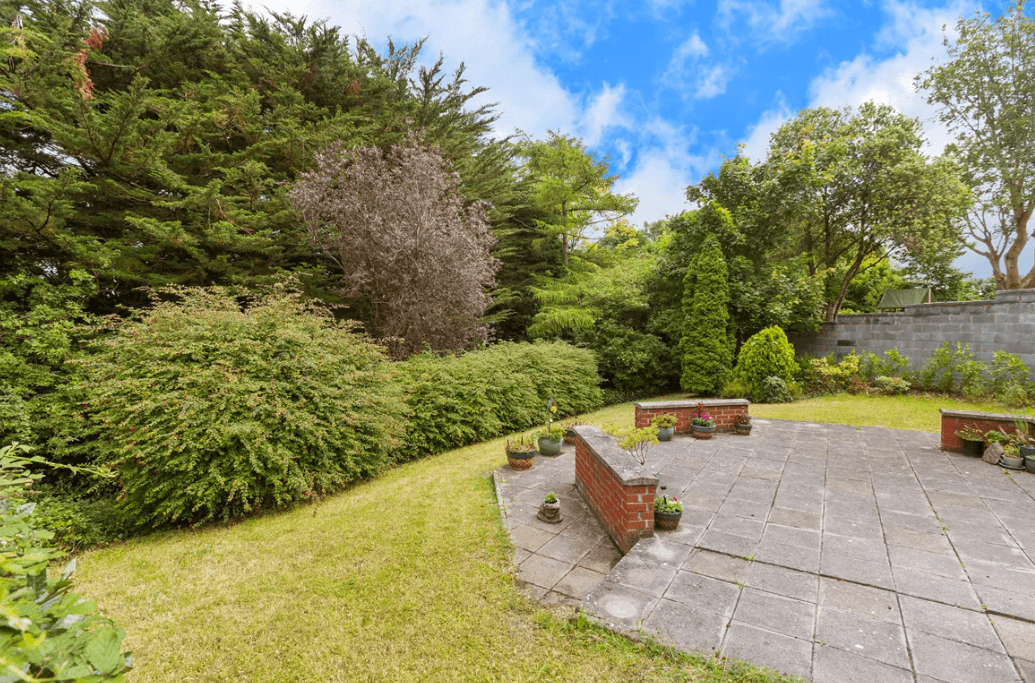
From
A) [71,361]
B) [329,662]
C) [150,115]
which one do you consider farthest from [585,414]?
[150,115]

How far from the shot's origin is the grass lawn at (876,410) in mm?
8312

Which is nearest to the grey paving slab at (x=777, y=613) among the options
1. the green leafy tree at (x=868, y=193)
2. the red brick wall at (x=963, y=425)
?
the red brick wall at (x=963, y=425)

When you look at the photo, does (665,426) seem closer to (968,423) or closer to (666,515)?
(666,515)

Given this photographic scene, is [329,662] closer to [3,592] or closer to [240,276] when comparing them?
[3,592]

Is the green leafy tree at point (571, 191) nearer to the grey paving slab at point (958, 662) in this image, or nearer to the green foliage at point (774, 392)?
the green foliage at point (774, 392)

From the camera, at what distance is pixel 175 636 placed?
304 centimetres

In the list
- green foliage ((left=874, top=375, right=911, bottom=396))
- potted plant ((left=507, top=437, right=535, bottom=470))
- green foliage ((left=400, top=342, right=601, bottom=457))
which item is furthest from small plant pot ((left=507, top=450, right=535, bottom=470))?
green foliage ((left=874, top=375, right=911, bottom=396))

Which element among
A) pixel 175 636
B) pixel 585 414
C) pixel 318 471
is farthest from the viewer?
pixel 585 414

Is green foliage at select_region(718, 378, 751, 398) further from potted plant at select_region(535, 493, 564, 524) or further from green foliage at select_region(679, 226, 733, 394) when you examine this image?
potted plant at select_region(535, 493, 564, 524)

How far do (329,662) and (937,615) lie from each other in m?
4.08

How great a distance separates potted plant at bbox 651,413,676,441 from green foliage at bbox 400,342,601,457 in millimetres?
3245

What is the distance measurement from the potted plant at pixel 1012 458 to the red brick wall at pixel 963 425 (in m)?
0.47

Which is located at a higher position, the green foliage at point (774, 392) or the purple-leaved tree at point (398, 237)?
the purple-leaved tree at point (398, 237)

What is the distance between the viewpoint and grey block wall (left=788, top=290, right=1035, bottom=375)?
9.71 meters
